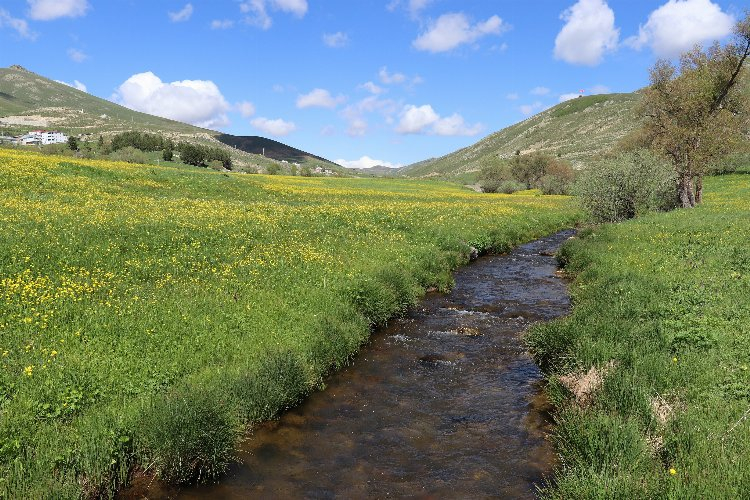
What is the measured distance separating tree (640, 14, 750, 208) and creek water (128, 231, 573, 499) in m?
32.7

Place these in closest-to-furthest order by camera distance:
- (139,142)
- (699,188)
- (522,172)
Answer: (699,188), (139,142), (522,172)

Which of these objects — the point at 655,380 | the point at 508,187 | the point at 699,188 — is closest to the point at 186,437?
the point at 655,380

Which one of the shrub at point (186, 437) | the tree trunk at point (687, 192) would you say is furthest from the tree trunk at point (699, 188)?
the shrub at point (186, 437)

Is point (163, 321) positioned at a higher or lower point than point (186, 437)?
higher

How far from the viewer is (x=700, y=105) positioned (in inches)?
1460

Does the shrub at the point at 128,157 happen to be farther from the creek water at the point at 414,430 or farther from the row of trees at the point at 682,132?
the creek water at the point at 414,430

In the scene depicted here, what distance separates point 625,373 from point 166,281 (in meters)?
12.7

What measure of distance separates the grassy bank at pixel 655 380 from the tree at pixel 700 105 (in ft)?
78.2

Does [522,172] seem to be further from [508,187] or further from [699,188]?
[699,188]

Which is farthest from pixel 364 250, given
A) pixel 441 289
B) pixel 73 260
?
pixel 73 260

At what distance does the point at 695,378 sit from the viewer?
9172 millimetres

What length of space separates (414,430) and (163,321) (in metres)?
6.71

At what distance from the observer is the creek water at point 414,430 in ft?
26.0

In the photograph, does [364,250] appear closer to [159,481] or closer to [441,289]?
[441,289]
